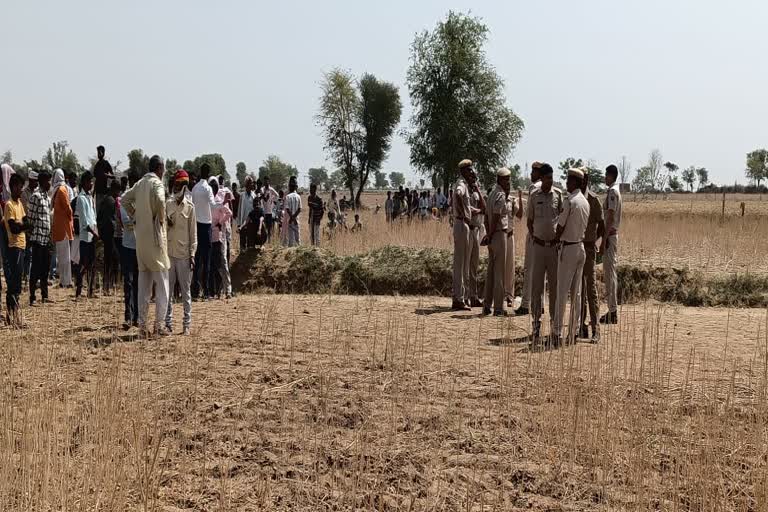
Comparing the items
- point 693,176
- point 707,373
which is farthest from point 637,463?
point 693,176

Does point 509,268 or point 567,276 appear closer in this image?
point 567,276

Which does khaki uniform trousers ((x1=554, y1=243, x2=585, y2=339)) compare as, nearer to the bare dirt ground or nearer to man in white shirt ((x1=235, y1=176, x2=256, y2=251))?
the bare dirt ground

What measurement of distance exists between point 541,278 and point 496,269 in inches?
74.2

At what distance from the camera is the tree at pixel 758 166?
116812mm

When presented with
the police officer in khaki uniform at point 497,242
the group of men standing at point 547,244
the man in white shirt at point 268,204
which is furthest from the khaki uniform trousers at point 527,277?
the man in white shirt at point 268,204

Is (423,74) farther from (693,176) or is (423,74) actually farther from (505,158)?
(693,176)

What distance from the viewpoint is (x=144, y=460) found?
16.7 ft

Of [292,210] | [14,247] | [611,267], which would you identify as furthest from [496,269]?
[292,210]

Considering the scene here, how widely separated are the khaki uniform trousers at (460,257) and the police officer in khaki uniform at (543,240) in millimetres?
1747

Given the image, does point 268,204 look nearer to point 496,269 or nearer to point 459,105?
point 496,269

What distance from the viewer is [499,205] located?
10906 mm

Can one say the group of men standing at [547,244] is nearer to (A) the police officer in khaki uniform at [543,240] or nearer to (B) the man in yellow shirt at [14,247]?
(A) the police officer in khaki uniform at [543,240]

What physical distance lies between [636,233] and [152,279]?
41.7ft

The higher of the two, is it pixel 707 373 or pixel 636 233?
pixel 636 233
